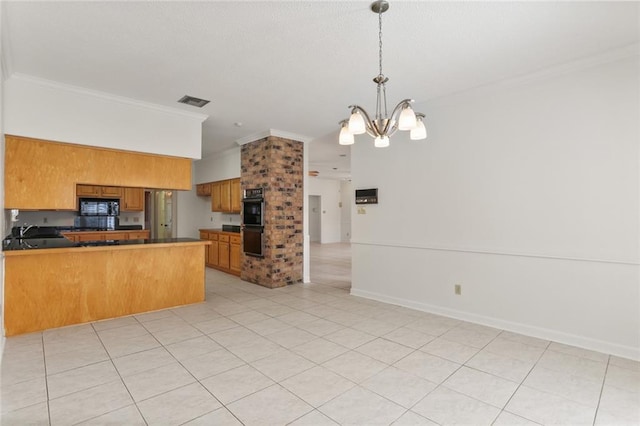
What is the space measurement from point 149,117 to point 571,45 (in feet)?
15.2

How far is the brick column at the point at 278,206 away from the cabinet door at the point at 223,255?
94 centimetres

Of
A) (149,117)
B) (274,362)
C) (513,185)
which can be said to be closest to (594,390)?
(513,185)

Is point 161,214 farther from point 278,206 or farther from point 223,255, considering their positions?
point 278,206

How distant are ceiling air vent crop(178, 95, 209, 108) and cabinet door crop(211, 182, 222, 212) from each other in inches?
134

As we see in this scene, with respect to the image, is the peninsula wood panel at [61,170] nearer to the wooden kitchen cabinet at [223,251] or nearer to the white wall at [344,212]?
the wooden kitchen cabinet at [223,251]

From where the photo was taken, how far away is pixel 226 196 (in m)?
7.19

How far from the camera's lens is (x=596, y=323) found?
304cm

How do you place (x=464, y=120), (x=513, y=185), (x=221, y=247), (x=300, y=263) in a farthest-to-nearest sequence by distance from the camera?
(x=221, y=247), (x=300, y=263), (x=464, y=120), (x=513, y=185)

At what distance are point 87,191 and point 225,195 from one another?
264 cm

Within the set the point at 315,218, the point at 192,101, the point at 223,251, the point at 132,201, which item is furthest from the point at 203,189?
the point at 315,218

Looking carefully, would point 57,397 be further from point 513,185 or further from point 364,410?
point 513,185

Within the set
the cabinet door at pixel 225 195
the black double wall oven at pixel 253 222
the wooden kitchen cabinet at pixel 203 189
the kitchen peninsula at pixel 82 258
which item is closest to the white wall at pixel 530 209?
the black double wall oven at pixel 253 222

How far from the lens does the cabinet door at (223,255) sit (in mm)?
6900

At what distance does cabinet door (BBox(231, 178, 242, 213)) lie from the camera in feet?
22.4
